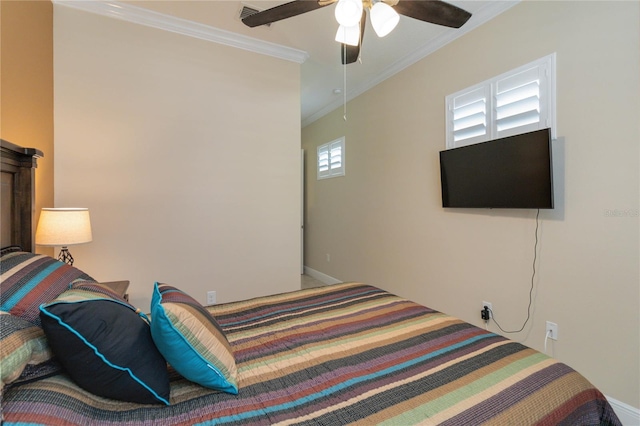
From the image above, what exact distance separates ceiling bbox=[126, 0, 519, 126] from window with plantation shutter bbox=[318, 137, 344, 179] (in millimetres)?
967

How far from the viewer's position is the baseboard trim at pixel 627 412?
1618 mm

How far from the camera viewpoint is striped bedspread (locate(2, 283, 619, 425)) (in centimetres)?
77

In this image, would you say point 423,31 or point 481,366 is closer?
point 481,366

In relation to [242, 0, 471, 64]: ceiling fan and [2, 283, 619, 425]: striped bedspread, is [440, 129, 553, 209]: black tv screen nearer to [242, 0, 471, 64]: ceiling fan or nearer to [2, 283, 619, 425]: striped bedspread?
[242, 0, 471, 64]: ceiling fan

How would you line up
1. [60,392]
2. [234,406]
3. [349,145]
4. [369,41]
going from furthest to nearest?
[349,145]
[369,41]
[234,406]
[60,392]

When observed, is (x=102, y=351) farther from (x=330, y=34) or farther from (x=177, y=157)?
(x=330, y=34)

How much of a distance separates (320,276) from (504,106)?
11.5 feet

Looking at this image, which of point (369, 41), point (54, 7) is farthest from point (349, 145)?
point (54, 7)

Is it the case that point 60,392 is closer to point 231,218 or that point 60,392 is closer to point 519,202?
point 231,218

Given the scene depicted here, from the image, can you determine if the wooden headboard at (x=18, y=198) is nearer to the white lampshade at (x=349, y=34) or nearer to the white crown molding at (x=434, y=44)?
the white lampshade at (x=349, y=34)

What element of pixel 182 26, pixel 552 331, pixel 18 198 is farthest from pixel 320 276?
pixel 18 198

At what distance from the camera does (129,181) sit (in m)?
2.39

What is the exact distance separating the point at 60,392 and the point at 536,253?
8.40 feet

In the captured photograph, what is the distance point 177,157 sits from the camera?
8.34 ft
